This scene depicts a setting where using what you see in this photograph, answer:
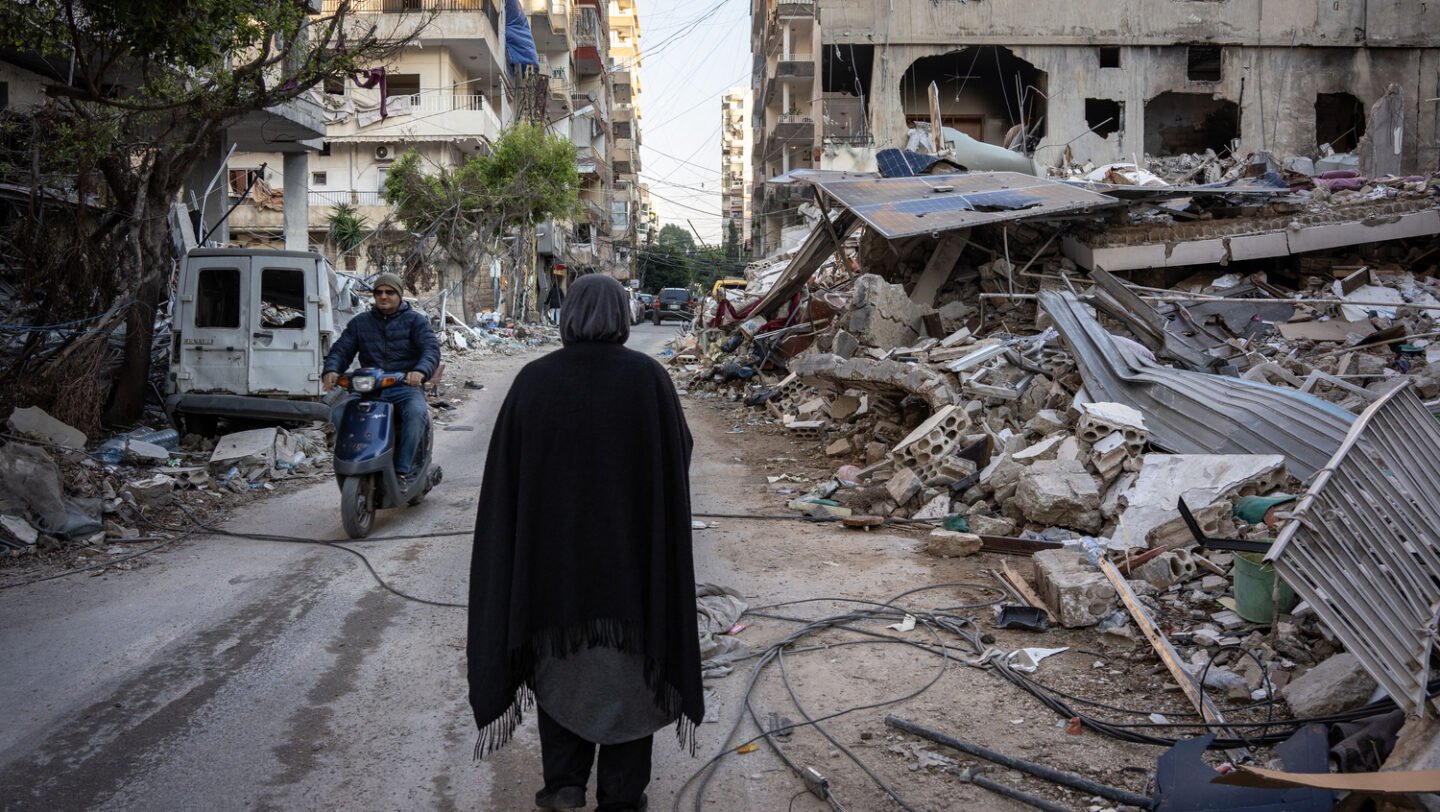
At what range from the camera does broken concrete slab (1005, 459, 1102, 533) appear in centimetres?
715

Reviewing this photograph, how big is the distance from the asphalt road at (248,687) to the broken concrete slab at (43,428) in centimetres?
276

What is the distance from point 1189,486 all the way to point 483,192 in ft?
104

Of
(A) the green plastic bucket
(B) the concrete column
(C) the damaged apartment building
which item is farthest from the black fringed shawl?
(C) the damaged apartment building

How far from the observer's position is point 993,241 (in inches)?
561

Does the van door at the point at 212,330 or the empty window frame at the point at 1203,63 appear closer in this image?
the van door at the point at 212,330

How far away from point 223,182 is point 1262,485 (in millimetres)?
16822

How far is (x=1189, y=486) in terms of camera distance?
22.6ft

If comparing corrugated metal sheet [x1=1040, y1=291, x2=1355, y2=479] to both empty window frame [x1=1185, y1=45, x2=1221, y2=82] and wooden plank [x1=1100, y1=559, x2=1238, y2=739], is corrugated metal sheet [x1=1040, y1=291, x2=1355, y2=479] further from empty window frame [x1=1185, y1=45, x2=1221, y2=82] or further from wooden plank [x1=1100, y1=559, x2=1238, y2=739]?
empty window frame [x1=1185, y1=45, x2=1221, y2=82]

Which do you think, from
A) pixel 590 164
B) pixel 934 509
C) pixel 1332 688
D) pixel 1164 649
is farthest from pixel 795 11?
pixel 1332 688

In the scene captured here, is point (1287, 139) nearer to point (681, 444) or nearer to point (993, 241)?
point (993, 241)

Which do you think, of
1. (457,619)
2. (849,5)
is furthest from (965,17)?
(457,619)

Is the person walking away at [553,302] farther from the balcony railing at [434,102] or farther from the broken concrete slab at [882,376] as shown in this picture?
the broken concrete slab at [882,376]

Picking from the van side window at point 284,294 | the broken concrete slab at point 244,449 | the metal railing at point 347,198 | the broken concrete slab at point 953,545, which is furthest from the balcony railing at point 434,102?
the broken concrete slab at point 953,545

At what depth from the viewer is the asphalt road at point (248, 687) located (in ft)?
11.8
